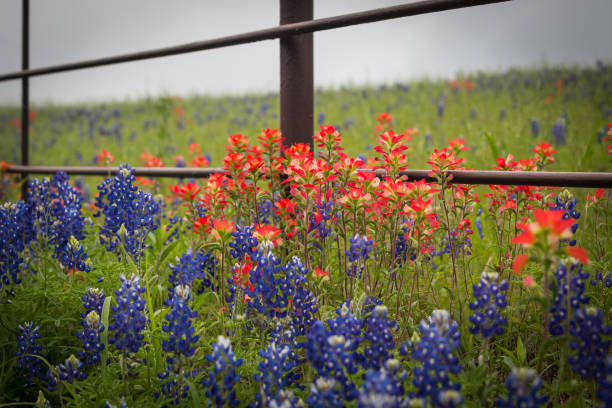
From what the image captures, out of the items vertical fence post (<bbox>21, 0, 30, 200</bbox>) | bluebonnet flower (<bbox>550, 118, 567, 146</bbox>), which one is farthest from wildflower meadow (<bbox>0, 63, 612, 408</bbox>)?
vertical fence post (<bbox>21, 0, 30, 200</bbox>)

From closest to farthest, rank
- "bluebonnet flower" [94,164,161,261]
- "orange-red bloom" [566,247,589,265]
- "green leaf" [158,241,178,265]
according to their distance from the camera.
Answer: "orange-red bloom" [566,247,589,265] → "bluebonnet flower" [94,164,161,261] → "green leaf" [158,241,178,265]

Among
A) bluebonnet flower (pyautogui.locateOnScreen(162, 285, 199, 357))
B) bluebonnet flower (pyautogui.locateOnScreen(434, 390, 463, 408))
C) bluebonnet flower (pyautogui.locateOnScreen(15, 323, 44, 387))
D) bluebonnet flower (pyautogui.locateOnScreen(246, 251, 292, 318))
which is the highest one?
bluebonnet flower (pyautogui.locateOnScreen(246, 251, 292, 318))

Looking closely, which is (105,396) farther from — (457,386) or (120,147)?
(120,147)

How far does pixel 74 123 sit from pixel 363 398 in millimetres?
10065

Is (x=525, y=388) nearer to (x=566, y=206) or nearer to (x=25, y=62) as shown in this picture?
(x=566, y=206)

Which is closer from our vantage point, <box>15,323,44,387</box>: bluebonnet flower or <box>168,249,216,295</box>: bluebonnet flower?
<box>15,323,44,387</box>: bluebonnet flower

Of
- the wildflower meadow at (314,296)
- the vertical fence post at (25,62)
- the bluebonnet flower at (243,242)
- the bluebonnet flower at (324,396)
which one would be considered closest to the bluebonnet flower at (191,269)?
the wildflower meadow at (314,296)

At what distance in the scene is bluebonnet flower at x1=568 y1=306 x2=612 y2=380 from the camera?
104 cm

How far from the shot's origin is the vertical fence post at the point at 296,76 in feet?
6.55

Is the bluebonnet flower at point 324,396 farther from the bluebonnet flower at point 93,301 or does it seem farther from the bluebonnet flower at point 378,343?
the bluebonnet flower at point 93,301

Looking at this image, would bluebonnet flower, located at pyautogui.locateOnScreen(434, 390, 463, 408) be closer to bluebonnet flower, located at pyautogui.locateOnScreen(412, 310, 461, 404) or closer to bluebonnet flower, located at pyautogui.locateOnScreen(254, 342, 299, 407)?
bluebonnet flower, located at pyautogui.locateOnScreen(412, 310, 461, 404)

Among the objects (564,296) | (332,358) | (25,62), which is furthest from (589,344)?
(25,62)

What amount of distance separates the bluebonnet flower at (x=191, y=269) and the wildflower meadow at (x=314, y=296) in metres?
0.01

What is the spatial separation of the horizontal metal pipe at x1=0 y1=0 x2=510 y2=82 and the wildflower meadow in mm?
455
